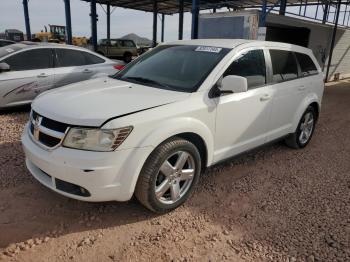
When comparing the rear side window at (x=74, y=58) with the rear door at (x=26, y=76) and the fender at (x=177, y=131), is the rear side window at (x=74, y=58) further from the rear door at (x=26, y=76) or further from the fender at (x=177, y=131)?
the fender at (x=177, y=131)

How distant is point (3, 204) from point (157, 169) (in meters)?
1.64

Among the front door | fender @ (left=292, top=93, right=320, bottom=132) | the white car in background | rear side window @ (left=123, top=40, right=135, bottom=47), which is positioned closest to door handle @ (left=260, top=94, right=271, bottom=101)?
the front door

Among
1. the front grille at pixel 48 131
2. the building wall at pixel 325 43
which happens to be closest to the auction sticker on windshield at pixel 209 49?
the front grille at pixel 48 131

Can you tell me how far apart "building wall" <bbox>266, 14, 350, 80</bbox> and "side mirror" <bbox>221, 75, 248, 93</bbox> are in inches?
318

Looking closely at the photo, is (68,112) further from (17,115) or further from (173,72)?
(17,115)

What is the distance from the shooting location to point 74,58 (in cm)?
704

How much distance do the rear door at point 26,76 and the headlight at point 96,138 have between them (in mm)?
4175

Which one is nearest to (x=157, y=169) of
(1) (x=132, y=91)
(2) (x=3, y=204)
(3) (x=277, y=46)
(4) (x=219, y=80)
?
(1) (x=132, y=91)

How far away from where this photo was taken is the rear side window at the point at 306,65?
15.8 feet

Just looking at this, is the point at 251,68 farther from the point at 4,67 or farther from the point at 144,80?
the point at 4,67

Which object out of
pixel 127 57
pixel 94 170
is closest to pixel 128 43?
pixel 127 57

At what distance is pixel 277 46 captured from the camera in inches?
172

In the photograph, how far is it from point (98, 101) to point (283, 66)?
2.68 meters

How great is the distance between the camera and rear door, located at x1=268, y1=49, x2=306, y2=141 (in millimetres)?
4191
